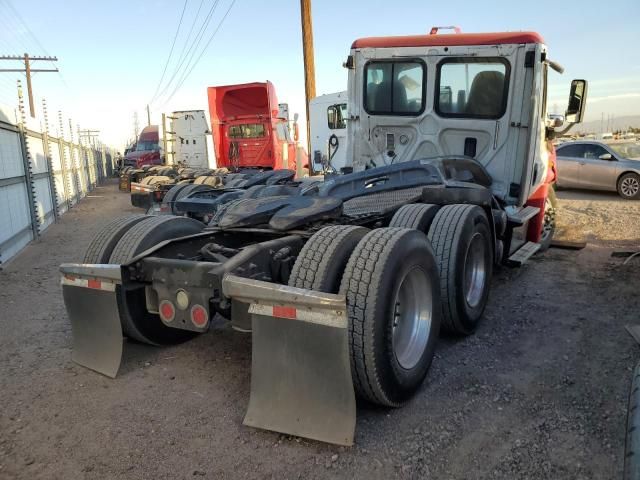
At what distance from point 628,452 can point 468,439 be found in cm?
127

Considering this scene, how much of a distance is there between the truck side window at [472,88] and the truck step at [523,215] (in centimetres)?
118

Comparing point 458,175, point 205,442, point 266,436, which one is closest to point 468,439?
point 266,436

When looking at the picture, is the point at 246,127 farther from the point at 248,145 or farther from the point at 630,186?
the point at 630,186

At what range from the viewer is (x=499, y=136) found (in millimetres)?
6051

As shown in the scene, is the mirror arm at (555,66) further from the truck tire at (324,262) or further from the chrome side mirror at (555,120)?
the truck tire at (324,262)

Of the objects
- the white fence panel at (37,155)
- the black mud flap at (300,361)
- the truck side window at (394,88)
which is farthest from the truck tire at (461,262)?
the white fence panel at (37,155)

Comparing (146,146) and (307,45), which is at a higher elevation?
(307,45)

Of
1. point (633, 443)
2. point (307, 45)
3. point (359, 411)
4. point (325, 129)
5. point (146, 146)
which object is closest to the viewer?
point (633, 443)

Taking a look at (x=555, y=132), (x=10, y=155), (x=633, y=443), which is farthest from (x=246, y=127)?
(x=633, y=443)

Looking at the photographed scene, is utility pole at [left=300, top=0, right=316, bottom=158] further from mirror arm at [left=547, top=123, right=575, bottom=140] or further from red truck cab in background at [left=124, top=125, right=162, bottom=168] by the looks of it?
mirror arm at [left=547, top=123, right=575, bottom=140]

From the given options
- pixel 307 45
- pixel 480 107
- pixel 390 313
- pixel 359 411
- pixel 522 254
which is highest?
pixel 307 45

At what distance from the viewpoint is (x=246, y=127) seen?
567 inches

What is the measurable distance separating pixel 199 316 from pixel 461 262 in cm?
213

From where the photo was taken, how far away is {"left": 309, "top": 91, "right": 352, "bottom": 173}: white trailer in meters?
16.9
